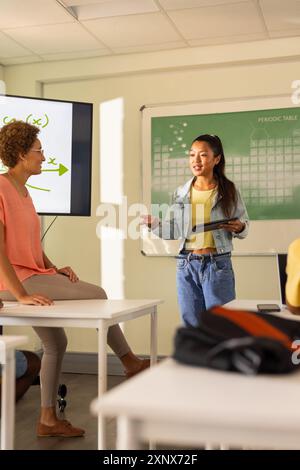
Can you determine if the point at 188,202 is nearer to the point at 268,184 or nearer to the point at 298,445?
the point at 268,184

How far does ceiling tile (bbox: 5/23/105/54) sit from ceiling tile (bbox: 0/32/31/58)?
0.06 m

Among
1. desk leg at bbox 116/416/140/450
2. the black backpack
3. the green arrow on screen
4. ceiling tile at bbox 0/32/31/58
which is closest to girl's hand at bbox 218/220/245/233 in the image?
the green arrow on screen

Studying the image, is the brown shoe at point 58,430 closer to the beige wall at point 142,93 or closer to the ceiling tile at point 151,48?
the beige wall at point 142,93

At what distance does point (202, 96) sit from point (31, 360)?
2.45m

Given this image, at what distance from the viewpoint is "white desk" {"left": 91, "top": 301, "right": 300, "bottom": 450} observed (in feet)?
2.88

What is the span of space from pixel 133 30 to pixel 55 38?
581 millimetres

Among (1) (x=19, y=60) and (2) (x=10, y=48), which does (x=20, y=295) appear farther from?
(1) (x=19, y=60)

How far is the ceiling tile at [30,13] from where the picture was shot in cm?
351

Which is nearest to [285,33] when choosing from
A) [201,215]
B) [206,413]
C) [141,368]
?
[201,215]

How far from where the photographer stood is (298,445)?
0.89m

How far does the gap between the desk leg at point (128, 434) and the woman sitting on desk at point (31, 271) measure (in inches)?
58.4

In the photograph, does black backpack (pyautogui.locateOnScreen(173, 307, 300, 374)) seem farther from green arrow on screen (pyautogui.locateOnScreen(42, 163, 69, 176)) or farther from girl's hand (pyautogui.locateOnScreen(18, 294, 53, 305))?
green arrow on screen (pyautogui.locateOnScreen(42, 163, 69, 176))

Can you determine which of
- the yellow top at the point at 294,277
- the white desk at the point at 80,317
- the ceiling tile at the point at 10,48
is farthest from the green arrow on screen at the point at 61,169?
the yellow top at the point at 294,277
